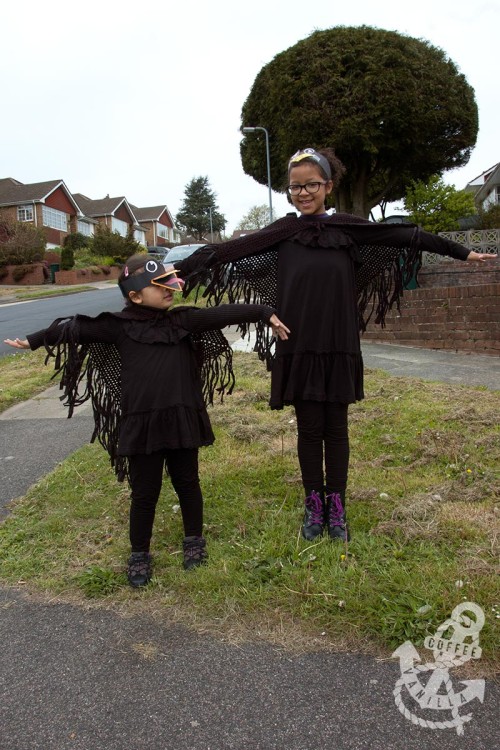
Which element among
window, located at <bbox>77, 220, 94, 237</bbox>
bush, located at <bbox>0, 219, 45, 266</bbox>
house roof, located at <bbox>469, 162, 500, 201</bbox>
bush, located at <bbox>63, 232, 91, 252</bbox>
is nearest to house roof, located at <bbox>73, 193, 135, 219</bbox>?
window, located at <bbox>77, 220, 94, 237</bbox>

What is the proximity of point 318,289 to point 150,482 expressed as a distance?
1.26 m

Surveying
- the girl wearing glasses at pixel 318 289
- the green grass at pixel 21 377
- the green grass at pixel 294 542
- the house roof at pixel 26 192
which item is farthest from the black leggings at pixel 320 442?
the house roof at pixel 26 192

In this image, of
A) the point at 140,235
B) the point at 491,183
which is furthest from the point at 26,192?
the point at 491,183

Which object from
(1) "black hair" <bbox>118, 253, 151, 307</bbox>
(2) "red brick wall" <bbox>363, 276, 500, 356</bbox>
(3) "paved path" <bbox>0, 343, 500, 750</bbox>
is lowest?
(3) "paved path" <bbox>0, 343, 500, 750</bbox>

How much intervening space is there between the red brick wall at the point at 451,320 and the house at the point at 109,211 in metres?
51.5

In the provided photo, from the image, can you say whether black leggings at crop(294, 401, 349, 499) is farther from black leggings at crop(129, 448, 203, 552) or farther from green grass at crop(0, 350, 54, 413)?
green grass at crop(0, 350, 54, 413)

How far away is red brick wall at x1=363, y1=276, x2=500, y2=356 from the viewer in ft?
29.3

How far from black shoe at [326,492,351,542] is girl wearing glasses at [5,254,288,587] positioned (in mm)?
667

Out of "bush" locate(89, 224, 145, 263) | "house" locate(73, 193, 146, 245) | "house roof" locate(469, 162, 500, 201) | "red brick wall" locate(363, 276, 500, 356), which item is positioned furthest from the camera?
"house" locate(73, 193, 146, 245)

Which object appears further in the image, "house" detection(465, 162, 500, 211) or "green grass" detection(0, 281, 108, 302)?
"house" detection(465, 162, 500, 211)

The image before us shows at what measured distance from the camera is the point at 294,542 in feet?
9.87

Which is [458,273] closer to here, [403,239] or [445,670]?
[403,239]

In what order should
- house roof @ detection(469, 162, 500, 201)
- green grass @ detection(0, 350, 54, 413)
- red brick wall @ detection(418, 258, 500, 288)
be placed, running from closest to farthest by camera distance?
green grass @ detection(0, 350, 54, 413), red brick wall @ detection(418, 258, 500, 288), house roof @ detection(469, 162, 500, 201)

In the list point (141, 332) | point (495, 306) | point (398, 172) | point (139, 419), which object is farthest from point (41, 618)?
point (398, 172)
